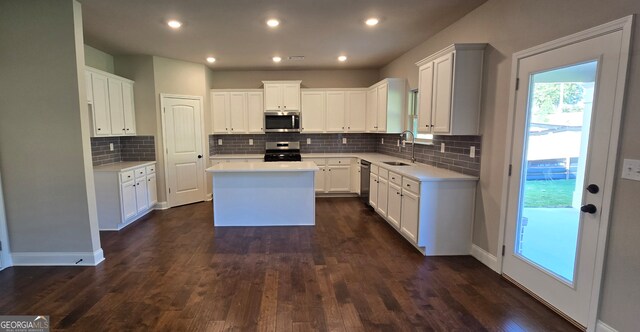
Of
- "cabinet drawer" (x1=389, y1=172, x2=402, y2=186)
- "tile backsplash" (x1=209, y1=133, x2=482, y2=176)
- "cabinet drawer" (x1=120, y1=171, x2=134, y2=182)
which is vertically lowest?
"cabinet drawer" (x1=120, y1=171, x2=134, y2=182)

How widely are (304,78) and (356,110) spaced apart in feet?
4.32

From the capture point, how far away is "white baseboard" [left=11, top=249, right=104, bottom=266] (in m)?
3.08

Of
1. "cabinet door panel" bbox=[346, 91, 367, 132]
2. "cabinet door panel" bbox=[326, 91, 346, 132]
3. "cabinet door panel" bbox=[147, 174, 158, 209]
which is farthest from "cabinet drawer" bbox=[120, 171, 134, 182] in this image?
"cabinet door panel" bbox=[346, 91, 367, 132]

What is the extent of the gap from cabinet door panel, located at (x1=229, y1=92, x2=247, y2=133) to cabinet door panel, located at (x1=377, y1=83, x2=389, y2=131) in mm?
2719

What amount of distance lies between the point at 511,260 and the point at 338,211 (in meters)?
2.85

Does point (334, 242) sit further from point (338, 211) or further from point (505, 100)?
point (505, 100)

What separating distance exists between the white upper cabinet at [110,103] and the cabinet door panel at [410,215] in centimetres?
428

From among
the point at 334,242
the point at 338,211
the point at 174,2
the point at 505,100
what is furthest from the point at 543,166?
the point at 174,2

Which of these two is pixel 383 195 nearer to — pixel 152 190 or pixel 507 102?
pixel 507 102

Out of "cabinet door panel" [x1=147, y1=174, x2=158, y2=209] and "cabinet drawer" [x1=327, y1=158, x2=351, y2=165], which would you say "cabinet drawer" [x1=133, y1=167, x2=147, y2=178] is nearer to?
"cabinet door panel" [x1=147, y1=174, x2=158, y2=209]

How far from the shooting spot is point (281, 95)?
19.9 feet

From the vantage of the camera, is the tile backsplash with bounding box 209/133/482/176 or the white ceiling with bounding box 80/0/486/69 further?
the tile backsplash with bounding box 209/133/482/176

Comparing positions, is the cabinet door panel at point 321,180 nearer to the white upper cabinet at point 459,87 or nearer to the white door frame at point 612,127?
the white upper cabinet at point 459,87

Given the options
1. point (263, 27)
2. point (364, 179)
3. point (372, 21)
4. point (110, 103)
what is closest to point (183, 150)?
point (110, 103)
